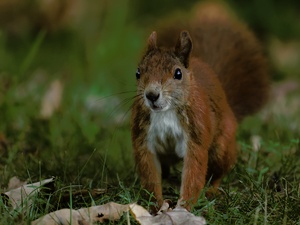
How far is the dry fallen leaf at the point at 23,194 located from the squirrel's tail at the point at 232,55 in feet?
4.69

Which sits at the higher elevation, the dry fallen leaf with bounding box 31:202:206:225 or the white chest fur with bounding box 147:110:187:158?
the white chest fur with bounding box 147:110:187:158

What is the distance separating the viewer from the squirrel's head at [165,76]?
3.25 metres

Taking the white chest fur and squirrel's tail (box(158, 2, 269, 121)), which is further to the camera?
squirrel's tail (box(158, 2, 269, 121))

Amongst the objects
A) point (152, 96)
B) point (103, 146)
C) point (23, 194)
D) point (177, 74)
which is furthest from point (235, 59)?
point (23, 194)

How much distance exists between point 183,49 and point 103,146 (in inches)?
43.3

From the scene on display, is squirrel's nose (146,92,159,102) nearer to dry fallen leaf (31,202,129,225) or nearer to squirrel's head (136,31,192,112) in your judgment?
squirrel's head (136,31,192,112)

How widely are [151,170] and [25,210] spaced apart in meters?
0.68

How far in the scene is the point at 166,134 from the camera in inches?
134

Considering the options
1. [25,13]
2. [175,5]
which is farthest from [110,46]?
[175,5]

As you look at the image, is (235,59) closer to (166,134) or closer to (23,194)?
(166,134)

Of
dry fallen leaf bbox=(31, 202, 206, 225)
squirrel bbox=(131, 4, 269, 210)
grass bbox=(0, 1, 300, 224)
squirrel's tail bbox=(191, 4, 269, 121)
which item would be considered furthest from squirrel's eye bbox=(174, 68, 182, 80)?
squirrel's tail bbox=(191, 4, 269, 121)

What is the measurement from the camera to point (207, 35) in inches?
174

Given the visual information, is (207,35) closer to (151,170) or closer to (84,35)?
(151,170)

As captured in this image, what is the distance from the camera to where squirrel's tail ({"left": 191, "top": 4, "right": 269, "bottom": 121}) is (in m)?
4.35
